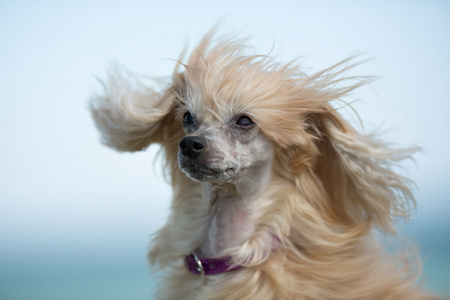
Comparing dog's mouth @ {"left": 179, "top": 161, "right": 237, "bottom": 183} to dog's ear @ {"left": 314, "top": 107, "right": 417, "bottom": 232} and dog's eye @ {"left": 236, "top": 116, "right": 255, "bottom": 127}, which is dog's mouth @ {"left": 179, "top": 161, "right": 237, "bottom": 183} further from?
dog's ear @ {"left": 314, "top": 107, "right": 417, "bottom": 232}

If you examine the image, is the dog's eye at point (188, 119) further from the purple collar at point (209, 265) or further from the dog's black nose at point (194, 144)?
the purple collar at point (209, 265)

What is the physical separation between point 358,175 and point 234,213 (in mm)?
632

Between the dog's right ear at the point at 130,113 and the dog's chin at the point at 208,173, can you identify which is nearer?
the dog's chin at the point at 208,173

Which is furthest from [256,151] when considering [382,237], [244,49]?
[382,237]

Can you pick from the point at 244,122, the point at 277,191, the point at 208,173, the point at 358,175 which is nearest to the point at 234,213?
the point at 277,191

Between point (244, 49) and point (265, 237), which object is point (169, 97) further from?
point (265, 237)

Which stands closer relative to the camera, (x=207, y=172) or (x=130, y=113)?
(x=207, y=172)

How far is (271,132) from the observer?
246 cm

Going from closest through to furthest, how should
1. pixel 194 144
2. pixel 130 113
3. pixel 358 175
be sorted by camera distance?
pixel 194 144, pixel 358 175, pixel 130 113

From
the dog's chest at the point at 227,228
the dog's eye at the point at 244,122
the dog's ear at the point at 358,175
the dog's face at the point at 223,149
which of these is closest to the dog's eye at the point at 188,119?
the dog's face at the point at 223,149

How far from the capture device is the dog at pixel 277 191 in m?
2.46

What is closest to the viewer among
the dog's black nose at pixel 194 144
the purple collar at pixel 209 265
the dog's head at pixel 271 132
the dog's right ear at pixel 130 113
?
the dog's black nose at pixel 194 144

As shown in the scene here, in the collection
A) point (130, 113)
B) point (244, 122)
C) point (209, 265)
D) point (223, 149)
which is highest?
point (130, 113)

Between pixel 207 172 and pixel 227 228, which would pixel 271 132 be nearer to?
pixel 207 172
